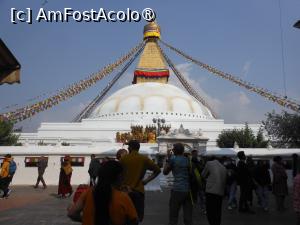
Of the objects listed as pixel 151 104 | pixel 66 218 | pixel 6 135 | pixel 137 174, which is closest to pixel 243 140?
pixel 151 104

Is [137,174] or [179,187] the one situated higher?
[137,174]

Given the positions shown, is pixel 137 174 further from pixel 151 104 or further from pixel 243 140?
pixel 151 104

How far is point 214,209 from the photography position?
7.55m

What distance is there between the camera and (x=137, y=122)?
161ft

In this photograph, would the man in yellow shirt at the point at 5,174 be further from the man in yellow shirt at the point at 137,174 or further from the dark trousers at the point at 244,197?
the man in yellow shirt at the point at 137,174

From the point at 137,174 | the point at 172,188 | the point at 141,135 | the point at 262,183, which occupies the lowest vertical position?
the point at 262,183

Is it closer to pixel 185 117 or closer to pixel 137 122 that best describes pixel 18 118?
pixel 137 122

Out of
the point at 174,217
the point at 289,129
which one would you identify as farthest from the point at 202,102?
the point at 174,217

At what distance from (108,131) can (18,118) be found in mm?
11730

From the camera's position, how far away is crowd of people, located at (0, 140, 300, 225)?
340 centimetres

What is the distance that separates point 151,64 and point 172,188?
64.2m

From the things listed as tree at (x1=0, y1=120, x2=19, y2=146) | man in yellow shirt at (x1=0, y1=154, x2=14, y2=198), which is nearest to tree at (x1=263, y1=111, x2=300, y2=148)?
man in yellow shirt at (x1=0, y1=154, x2=14, y2=198)

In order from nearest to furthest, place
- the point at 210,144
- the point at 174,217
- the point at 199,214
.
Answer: the point at 174,217 < the point at 199,214 < the point at 210,144

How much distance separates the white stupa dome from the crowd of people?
38.6 metres
